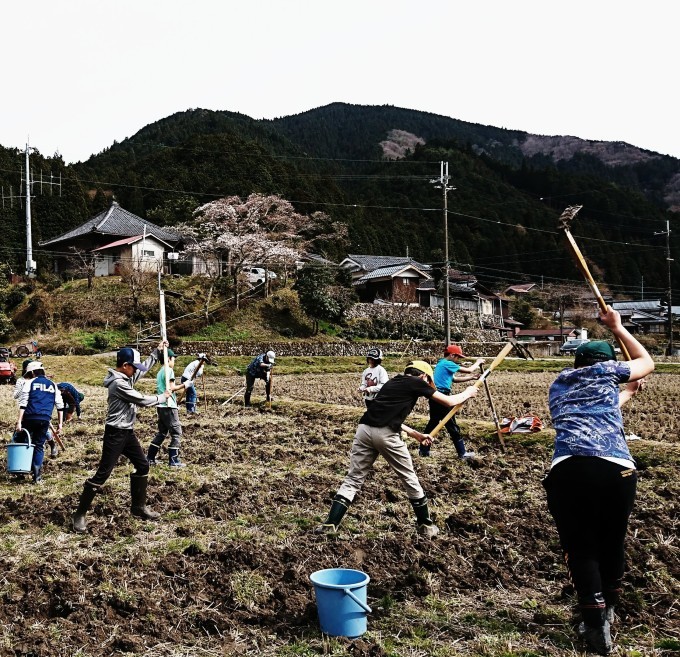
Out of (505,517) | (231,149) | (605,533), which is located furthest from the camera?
(231,149)

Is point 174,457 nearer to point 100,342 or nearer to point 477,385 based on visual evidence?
point 477,385

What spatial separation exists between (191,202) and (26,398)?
157 ft

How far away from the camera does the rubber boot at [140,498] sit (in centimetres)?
657

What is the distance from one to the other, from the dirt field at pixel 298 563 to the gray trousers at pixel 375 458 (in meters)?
0.42

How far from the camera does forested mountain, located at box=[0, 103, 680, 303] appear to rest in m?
57.6

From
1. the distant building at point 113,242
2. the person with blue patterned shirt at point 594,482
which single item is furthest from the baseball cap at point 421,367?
the distant building at point 113,242

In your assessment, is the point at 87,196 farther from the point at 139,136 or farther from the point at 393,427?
the point at 393,427

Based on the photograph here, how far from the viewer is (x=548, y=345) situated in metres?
46.3

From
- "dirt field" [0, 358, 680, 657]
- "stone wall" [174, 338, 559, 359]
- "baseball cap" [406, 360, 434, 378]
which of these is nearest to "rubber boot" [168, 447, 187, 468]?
"dirt field" [0, 358, 680, 657]

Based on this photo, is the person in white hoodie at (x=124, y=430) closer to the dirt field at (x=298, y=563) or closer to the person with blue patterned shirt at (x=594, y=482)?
the dirt field at (x=298, y=563)

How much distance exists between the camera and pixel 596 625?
3709 millimetres

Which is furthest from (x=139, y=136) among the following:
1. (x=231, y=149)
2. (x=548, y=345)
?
(x=548, y=345)

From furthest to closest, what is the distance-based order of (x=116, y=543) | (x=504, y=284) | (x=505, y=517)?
(x=504, y=284) < (x=505, y=517) < (x=116, y=543)

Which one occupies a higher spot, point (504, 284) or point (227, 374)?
point (504, 284)
